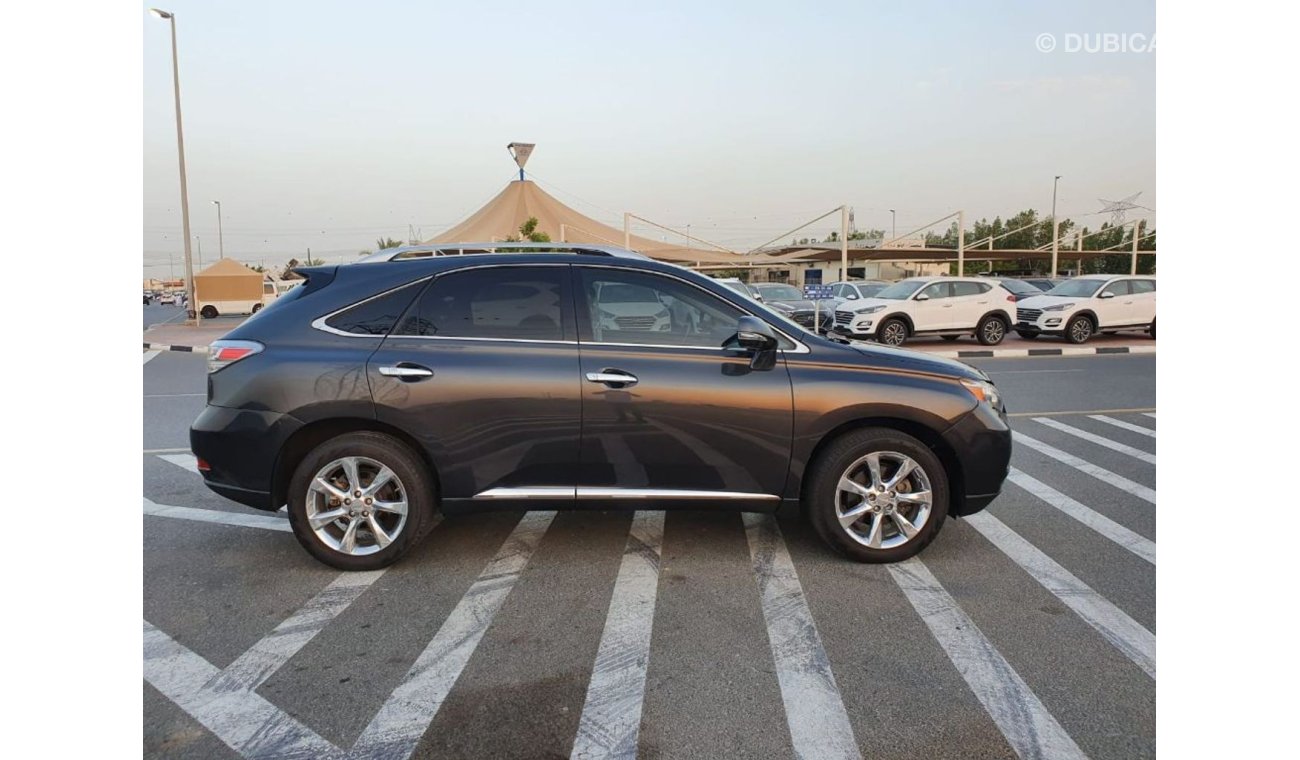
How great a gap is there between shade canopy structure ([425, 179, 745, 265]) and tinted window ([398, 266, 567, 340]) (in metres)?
37.1

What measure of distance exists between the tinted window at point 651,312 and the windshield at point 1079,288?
16.7 meters

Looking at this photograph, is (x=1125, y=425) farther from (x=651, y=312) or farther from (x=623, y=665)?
(x=623, y=665)

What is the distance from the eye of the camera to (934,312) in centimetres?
1675

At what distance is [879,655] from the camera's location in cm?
315

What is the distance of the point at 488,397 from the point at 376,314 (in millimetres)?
820

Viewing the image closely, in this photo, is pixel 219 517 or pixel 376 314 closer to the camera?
pixel 376 314

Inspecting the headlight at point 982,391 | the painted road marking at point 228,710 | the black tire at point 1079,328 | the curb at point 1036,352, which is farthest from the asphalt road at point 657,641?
the black tire at point 1079,328

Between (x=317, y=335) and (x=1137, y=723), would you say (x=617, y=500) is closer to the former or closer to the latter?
(x=317, y=335)

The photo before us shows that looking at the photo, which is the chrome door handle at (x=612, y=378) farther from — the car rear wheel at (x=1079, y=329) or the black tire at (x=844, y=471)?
the car rear wheel at (x=1079, y=329)

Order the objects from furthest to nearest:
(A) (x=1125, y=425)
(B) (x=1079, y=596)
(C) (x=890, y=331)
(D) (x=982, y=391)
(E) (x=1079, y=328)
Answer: (E) (x=1079, y=328)
(C) (x=890, y=331)
(A) (x=1125, y=425)
(D) (x=982, y=391)
(B) (x=1079, y=596)

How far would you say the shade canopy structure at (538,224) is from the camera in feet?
137

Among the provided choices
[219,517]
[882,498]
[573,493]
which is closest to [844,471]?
[882,498]

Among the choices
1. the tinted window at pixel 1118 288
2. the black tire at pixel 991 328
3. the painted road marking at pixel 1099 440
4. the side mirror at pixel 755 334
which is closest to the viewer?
the side mirror at pixel 755 334

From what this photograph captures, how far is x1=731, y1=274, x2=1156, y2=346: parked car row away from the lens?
16.5 meters
